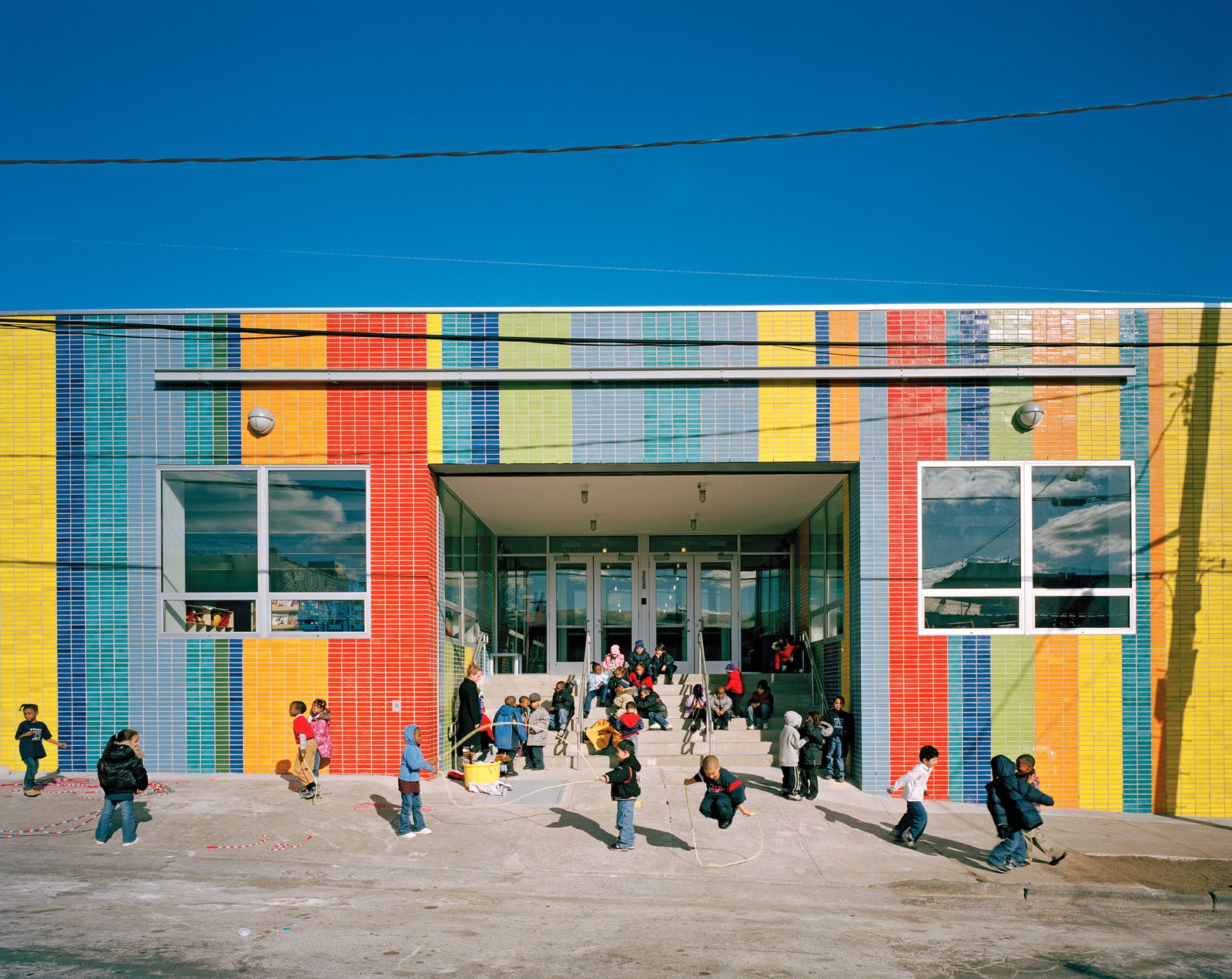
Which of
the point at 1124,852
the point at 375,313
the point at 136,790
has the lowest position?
the point at 1124,852

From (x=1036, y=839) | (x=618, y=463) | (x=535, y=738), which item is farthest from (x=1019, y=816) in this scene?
(x=535, y=738)

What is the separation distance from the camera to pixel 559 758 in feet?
52.1

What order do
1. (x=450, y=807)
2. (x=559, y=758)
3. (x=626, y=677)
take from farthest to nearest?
(x=626, y=677)
(x=559, y=758)
(x=450, y=807)

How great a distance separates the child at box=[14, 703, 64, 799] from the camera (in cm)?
1283

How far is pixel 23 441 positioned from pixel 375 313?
4.99 metres

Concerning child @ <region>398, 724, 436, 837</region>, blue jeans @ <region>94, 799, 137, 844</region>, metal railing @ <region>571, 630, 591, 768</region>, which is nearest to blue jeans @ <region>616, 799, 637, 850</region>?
child @ <region>398, 724, 436, 837</region>

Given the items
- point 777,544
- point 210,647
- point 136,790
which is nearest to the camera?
point 136,790

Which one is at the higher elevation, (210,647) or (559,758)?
(210,647)

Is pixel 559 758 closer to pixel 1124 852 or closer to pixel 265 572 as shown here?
pixel 265 572

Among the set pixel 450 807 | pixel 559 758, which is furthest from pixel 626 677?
pixel 450 807

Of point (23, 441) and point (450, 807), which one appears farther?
point (23, 441)

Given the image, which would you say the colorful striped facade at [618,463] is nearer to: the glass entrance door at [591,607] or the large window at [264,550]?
the large window at [264,550]

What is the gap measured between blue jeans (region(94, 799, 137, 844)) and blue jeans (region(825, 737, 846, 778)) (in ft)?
27.7

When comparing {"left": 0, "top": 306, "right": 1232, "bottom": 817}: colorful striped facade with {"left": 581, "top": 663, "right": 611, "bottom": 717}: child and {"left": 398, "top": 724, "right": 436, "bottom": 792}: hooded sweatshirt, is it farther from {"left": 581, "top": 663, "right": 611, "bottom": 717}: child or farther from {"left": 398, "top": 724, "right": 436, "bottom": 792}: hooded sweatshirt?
{"left": 581, "top": 663, "right": 611, "bottom": 717}: child
